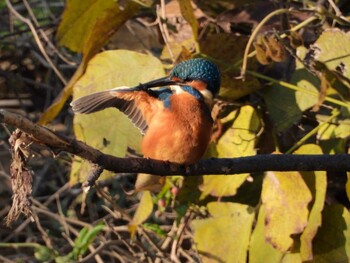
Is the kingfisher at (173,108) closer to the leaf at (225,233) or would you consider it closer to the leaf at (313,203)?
the leaf at (313,203)

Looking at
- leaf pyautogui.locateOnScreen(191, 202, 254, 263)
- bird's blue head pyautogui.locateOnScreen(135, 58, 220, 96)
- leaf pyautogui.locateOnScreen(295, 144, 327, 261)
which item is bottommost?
leaf pyautogui.locateOnScreen(191, 202, 254, 263)

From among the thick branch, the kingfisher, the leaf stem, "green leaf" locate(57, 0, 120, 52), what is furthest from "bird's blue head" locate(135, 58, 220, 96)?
"green leaf" locate(57, 0, 120, 52)

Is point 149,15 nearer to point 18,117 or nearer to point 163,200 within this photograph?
point 163,200

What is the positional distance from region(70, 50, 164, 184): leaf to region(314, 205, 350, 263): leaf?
0.62 meters

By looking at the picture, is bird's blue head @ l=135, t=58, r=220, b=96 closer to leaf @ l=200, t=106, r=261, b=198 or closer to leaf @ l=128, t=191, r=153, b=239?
leaf @ l=200, t=106, r=261, b=198

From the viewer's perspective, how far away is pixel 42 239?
3.53 meters

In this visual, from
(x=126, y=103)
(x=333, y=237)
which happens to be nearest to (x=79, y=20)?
(x=126, y=103)

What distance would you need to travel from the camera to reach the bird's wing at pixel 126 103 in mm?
1994

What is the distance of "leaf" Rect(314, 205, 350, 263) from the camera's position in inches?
99.0

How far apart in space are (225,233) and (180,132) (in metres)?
0.76

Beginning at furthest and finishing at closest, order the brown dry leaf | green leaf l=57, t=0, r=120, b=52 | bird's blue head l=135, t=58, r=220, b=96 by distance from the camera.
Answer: green leaf l=57, t=0, r=120, b=52, bird's blue head l=135, t=58, r=220, b=96, the brown dry leaf

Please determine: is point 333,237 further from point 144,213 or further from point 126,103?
point 126,103

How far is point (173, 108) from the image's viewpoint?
200 cm

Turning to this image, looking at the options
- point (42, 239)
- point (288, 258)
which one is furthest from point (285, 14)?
point (42, 239)
